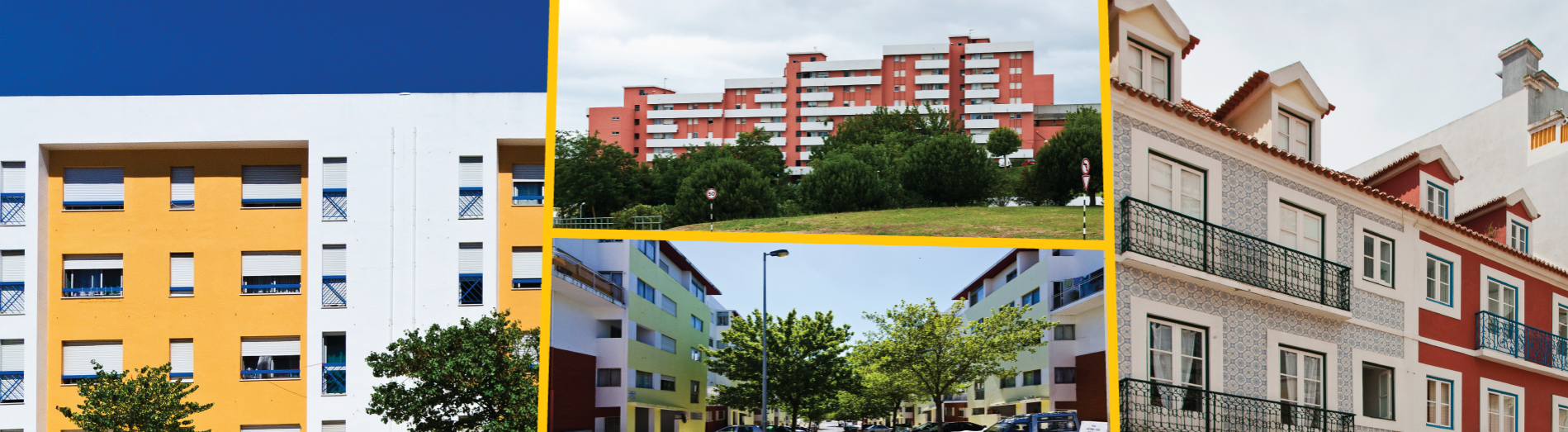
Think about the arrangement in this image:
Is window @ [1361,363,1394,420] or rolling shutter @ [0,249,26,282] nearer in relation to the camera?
window @ [1361,363,1394,420]

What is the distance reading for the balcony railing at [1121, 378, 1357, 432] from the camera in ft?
36.1

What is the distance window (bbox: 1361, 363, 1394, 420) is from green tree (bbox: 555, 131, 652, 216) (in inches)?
561

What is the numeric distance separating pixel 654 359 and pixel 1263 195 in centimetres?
801

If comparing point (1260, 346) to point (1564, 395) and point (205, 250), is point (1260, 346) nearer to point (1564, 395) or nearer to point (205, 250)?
point (1564, 395)

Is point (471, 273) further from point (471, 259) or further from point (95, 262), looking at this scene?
point (95, 262)

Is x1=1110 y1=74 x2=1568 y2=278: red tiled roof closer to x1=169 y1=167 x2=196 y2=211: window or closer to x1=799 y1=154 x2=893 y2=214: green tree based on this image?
x1=799 y1=154 x2=893 y2=214: green tree

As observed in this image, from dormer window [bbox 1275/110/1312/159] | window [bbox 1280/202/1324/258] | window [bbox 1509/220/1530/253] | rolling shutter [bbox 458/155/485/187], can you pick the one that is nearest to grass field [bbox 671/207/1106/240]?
dormer window [bbox 1275/110/1312/159]

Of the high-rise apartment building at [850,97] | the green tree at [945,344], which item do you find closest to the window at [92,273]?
the high-rise apartment building at [850,97]

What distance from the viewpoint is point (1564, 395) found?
65.1 feet

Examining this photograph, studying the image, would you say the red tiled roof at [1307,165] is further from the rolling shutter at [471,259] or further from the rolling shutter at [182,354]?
the rolling shutter at [182,354]

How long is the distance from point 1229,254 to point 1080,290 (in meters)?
3.44

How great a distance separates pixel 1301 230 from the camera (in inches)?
555

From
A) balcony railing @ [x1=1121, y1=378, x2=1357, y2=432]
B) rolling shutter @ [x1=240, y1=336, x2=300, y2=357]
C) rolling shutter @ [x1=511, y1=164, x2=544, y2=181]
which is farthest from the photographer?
rolling shutter @ [x1=511, y1=164, x2=544, y2=181]

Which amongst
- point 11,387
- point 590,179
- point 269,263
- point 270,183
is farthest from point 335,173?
point 11,387
